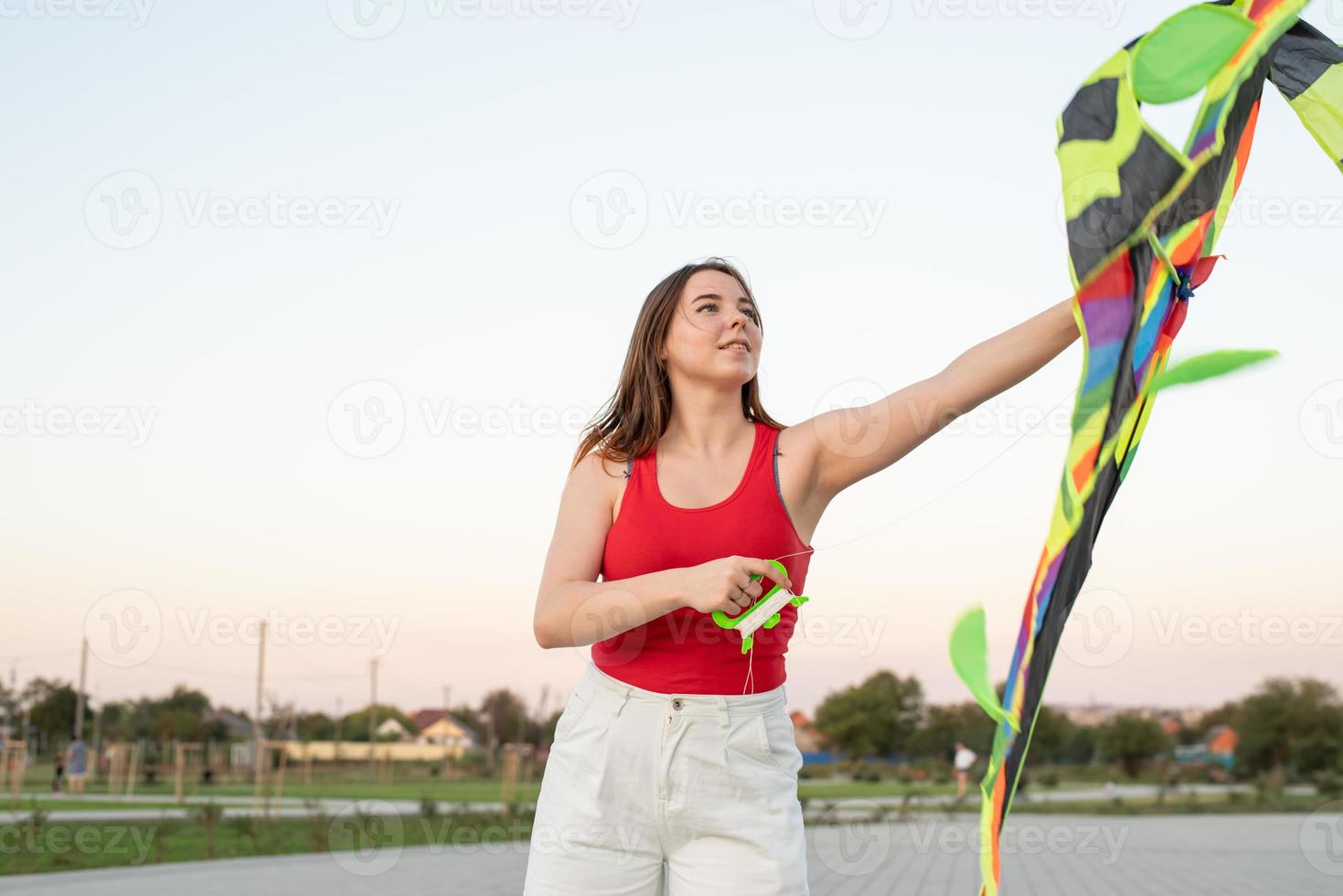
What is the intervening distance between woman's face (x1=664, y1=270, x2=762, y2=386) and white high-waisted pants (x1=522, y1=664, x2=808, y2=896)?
68cm

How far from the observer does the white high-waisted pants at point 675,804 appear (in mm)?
2102

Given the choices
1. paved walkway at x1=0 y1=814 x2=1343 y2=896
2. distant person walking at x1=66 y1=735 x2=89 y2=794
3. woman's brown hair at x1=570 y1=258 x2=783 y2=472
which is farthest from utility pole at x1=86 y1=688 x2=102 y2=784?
woman's brown hair at x1=570 y1=258 x2=783 y2=472

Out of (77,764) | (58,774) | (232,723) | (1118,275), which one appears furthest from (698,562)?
(232,723)

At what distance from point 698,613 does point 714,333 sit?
608 mm

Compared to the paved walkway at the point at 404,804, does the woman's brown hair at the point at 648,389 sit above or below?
above

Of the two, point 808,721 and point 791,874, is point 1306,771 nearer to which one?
point 808,721

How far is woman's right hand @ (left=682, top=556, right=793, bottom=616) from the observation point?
78.0 inches

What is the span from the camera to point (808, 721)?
4862cm

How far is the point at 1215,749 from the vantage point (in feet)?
121

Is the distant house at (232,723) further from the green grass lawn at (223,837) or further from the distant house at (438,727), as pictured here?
the green grass lawn at (223,837)

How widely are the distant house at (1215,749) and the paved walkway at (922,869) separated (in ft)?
63.5

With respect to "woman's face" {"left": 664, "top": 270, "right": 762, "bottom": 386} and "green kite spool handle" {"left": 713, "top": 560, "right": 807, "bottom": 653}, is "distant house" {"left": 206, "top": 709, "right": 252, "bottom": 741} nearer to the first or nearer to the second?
"woman's face" {"left": 664, "top": 270, "right": 762, "bottom": 386}

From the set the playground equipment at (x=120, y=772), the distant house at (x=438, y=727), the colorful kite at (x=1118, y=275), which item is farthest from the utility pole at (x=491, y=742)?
the colorful kite at (x=1118, y=275)

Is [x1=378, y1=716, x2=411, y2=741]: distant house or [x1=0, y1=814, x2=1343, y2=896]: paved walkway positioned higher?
[x1=378, y1=716, x2=411, y2=741]: distant house
